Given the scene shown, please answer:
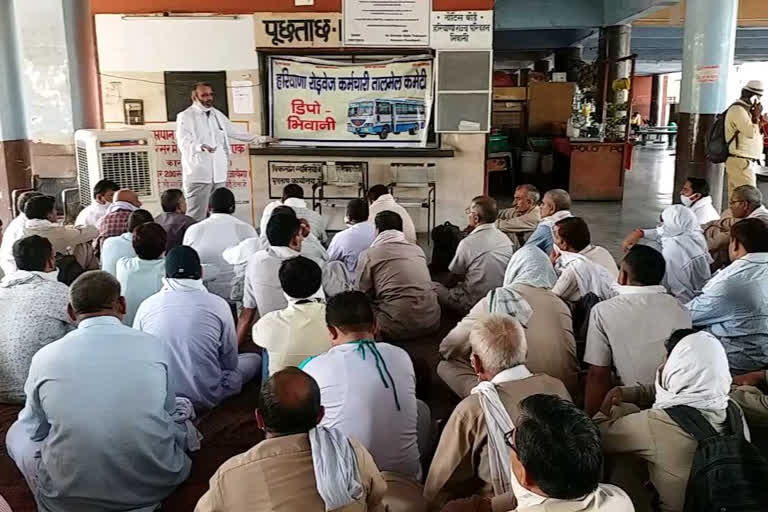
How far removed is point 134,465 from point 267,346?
70 centimetres

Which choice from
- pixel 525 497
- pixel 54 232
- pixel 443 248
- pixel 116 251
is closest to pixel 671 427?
pixel 525 497

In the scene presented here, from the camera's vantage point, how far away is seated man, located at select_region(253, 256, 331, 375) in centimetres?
300

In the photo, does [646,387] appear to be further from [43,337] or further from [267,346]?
[43,337]

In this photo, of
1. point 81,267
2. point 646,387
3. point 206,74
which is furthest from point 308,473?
point 206,74

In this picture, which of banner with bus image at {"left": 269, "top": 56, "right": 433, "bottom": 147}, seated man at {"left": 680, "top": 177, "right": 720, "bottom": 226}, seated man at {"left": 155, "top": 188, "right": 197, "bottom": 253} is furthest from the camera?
banner with bus image at {"left": 269, "top": 56, "right": 433, "bottom": 147}

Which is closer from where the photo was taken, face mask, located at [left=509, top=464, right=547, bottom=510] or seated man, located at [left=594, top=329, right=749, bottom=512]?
face mask, located at [left=509, top=464, right=547, bottom=510]

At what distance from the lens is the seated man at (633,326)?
9.58 feet

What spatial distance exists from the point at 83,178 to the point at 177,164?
1.43m

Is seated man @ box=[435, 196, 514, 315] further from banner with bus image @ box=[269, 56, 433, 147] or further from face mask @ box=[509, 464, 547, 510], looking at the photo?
banner with bus image @ box=[269, 56, 433, 147]

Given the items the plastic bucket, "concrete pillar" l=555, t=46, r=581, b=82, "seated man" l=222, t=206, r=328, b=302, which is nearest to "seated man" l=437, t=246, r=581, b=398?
"seated man" l=222, t=206, r=328, b=302

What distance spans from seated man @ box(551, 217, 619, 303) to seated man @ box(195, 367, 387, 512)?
7.22 feet

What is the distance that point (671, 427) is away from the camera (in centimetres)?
204

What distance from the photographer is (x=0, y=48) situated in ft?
25.6

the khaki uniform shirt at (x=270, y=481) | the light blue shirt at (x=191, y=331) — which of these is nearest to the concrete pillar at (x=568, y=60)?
the light blue shirt at (x=191, y=331)
